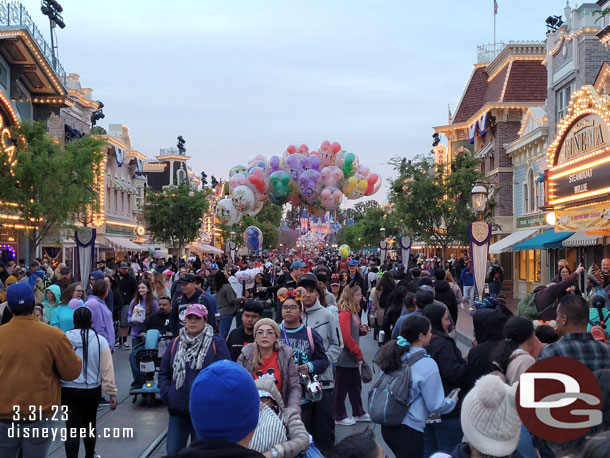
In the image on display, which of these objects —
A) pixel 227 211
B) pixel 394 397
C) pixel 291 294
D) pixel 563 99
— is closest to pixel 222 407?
pixel 394 397

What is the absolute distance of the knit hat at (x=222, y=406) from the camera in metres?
2.66

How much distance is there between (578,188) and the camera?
21812 millimetres

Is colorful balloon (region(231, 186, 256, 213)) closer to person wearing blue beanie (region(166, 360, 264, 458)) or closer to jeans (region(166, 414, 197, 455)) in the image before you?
jeans (region(166, 414, 197, 455))

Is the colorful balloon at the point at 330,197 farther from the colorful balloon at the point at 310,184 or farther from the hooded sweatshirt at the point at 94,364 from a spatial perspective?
the hooded sweatshirt at the point at 94,364

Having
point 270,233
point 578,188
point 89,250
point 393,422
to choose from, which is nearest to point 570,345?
point 393,422

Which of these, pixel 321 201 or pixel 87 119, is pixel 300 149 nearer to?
pixel 321 201

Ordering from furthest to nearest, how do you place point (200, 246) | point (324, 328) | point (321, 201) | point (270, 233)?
point (270, 233), point (200, 246), point (321, 201), point (324, 328)

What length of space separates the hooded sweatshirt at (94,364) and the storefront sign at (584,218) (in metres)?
15.5

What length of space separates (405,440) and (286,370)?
1005 mm

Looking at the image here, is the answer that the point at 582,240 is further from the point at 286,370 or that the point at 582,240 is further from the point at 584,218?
the point at 286,370

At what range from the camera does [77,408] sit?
6.66 m

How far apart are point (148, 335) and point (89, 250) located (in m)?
9.82

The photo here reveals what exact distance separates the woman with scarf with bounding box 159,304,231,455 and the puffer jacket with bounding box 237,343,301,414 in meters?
0.39

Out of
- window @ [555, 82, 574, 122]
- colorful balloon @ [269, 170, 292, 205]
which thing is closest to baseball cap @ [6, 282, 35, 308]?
window @ [555, 82, 574, 122]
